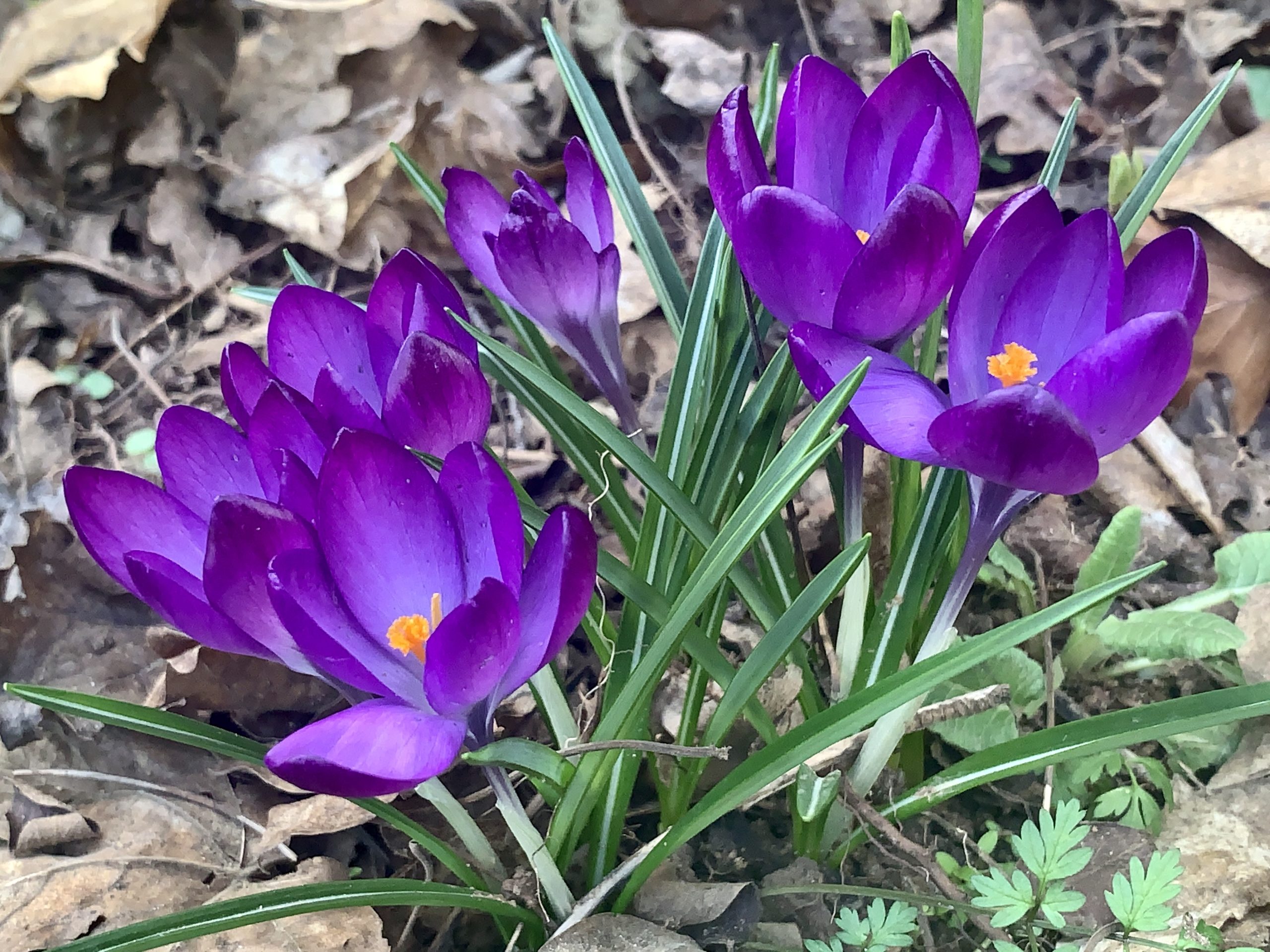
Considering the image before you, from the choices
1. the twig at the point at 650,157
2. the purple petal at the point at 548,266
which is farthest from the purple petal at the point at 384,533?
the twig at the point at 650,157

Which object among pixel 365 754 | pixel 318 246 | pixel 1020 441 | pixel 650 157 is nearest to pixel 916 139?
pixel 1020 441

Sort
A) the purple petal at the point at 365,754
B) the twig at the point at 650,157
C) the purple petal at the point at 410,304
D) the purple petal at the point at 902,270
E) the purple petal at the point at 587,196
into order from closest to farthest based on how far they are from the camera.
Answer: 1. the purple petal at the point at 365,754
2. the purple petal at the point at 902,270
3. the purple petal at the point at 410,304
4. the purple petal at the point at 587,196
5. the twig at the point at 650,157

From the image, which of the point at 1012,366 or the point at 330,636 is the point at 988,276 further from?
the point at 330,636

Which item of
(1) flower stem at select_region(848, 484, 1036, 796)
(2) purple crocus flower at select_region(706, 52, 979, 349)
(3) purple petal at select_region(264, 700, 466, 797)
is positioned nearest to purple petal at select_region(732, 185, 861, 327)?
(2) purple crocus flower at select_region(706, 52, 979, 349)

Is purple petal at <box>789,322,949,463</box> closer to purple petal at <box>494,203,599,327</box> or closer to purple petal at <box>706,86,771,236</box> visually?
purple petal at <box>706,86,771,236</box>

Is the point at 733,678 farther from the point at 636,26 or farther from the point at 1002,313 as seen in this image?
the point at 636,26

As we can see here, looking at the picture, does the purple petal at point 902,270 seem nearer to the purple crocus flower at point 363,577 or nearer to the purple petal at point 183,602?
the purple crocus flower at point 363,577

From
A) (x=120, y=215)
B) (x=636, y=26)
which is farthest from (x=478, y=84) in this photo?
(x=120, y=215)
